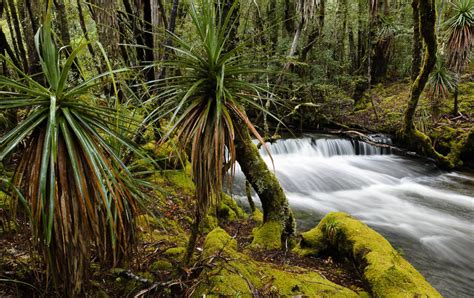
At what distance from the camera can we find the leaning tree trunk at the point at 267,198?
12.0 feet

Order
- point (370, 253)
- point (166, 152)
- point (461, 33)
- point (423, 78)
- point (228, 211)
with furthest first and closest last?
1. point (461, 33)
2. point (423, 78)
3. point (228, 211)
4. point (166, 152)
5. point (370, 253)

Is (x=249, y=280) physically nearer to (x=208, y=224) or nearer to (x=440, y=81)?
(x=208, y=224)

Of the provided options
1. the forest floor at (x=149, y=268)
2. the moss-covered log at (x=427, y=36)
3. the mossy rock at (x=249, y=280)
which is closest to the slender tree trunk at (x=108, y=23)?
the forest floor at (x=149, y=268)

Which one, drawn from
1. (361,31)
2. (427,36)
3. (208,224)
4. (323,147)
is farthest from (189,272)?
(361,31)

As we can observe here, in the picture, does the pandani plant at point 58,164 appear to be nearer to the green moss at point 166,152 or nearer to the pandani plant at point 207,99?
the green moss at point 166,152

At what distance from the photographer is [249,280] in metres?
2.53

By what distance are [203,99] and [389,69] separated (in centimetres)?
2042

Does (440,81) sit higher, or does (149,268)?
(440,81)

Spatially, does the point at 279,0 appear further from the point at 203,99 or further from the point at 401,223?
the point at 203,99

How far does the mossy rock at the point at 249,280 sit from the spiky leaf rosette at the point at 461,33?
955 cm

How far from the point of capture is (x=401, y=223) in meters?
7.26

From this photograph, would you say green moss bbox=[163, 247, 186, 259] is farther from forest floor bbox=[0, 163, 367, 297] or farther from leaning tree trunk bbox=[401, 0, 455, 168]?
leaning tree trunk bbox=[401, 0, 455, 168]

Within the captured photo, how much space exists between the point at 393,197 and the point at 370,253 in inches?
260

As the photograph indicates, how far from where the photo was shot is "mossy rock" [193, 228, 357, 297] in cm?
238
